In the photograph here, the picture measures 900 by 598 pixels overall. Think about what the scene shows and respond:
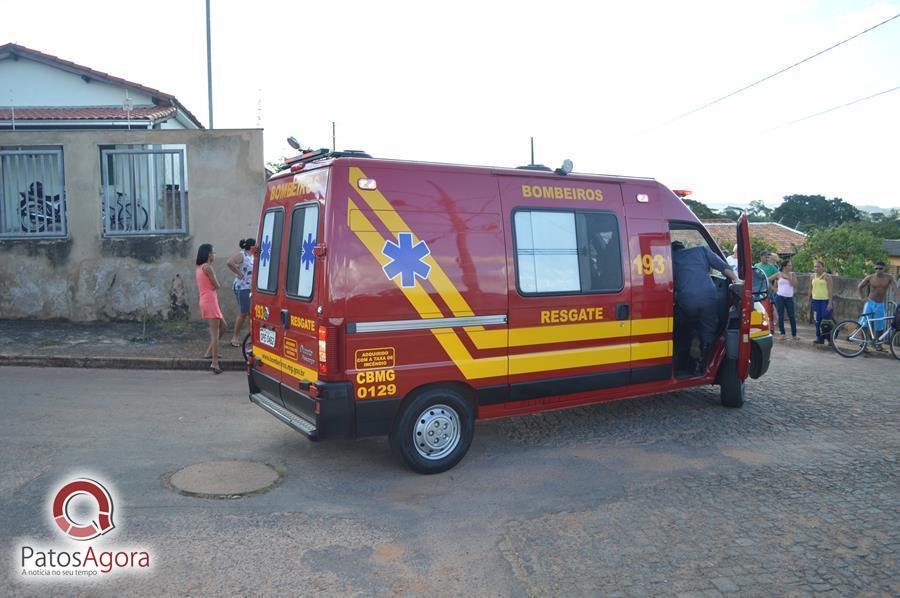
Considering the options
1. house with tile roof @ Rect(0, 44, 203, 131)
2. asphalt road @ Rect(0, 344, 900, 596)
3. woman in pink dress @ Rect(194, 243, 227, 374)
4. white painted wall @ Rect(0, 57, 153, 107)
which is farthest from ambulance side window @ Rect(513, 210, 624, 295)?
white painted wall @ Rect(0, 57, 153, 107)

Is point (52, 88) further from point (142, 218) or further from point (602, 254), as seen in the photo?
point (602, 254)

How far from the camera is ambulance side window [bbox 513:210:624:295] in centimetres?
606

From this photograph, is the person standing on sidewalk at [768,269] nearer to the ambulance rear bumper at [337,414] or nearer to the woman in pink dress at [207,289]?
the woman in pink dress at [207,289]

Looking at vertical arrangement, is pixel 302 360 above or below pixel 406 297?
below

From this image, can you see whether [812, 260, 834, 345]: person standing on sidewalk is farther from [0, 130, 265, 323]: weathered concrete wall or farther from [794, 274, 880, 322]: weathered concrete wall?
[0, 130, 265, 323]: weathered concrete wall

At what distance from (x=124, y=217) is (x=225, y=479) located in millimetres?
8479

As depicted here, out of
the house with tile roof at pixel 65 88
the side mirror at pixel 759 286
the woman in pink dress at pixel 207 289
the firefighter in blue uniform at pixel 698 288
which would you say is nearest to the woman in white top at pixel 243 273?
the woman in pink dress at pixel 207 289

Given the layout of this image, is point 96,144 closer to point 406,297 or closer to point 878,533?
point 406,297

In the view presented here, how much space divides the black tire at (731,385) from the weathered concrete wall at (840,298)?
28.2 feet

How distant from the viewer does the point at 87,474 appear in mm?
5375

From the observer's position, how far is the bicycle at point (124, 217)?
40.1 ft

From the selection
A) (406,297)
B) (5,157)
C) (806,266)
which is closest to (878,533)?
(406,297)

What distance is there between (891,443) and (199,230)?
34.6 ft
